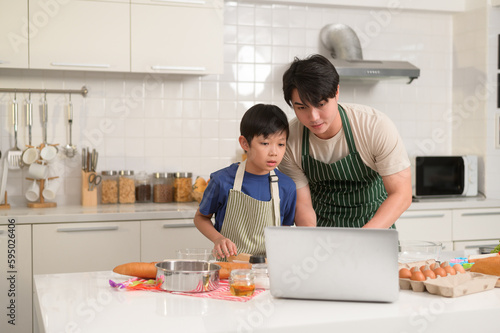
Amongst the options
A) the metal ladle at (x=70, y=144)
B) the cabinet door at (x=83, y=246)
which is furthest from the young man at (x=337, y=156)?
the metal ladle at (x=70, y=144)

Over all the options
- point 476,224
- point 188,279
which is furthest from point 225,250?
point 476,224

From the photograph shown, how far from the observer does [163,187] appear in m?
3.37

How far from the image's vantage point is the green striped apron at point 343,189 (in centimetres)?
199

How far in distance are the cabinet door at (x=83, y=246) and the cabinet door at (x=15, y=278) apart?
0.15 feet

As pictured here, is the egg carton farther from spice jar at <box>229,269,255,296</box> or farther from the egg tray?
spice jar at <box>229,269,255,296</box>

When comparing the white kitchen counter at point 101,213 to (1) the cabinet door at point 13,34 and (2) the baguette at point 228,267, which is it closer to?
(1) the cabinet door at point 13,34

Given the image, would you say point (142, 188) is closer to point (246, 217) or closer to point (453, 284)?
point (246, 217)

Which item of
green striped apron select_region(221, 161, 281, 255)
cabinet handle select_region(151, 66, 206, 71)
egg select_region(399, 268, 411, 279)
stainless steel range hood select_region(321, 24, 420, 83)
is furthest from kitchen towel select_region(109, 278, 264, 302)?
stainless steel range hood select_region(321, 24, 420, 83)

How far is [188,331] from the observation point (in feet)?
3.53

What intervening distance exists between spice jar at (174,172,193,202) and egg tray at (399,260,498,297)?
6.97 ft

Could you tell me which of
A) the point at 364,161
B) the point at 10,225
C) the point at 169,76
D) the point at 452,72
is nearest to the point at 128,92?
the point at 169,76

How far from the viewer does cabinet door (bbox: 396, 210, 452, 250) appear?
11.0 ft

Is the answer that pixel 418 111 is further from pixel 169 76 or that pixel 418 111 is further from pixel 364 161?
pixel 364 161

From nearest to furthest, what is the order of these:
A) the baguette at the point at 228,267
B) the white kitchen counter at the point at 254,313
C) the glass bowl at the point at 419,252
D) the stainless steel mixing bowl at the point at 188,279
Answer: the white kitchen counter at the point at 254,313 → the stainless steel mixing bowl at the point at 188,279 → the baguette at the point at 228,267 → the glass bowl at the point at 419,252
